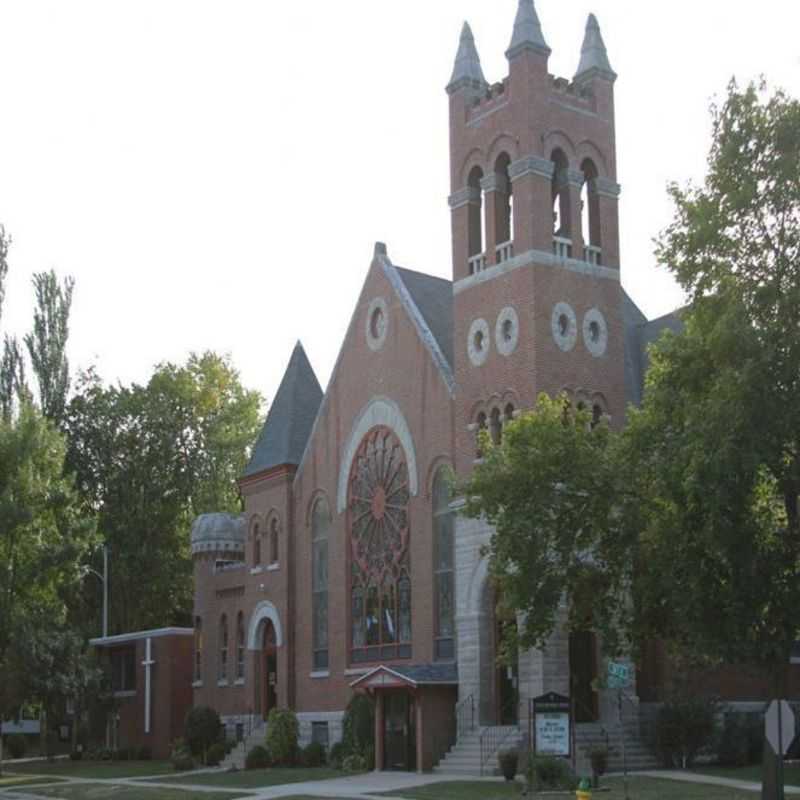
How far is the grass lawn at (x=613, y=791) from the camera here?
28609mm

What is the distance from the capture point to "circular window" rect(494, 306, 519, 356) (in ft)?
127

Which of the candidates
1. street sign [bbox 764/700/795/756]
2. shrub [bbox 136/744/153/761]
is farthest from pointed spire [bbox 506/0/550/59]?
shrub [bbox 136/744/153/761]

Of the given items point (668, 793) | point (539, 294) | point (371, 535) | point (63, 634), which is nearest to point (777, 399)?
point (668, 793)

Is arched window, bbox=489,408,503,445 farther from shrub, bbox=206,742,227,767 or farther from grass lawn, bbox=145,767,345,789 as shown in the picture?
shrub, bbox=206,742,227,767

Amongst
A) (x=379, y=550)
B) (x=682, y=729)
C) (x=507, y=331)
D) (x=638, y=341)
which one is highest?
(x=638, y=341)

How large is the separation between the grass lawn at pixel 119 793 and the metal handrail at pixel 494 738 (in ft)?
21.6

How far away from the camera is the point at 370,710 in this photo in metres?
41.2

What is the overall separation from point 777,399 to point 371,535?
22430 mm

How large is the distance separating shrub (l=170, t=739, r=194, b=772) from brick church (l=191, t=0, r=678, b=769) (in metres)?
2.37

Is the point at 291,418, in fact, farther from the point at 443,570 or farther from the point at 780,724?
the point at 780,724

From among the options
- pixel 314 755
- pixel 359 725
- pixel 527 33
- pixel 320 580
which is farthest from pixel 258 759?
pixel 527 33

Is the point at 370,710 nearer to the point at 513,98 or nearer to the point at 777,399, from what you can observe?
the point at 513,98

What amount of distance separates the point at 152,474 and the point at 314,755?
97.1 ft

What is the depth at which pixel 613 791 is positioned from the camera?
30391mm
